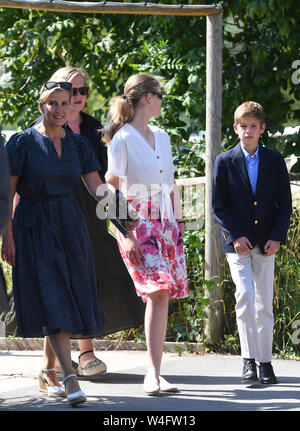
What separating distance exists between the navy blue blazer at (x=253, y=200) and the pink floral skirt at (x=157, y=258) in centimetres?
52

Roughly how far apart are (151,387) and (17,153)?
1576mm

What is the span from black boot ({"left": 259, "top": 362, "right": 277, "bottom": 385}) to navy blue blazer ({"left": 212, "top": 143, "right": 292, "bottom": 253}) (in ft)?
2.43

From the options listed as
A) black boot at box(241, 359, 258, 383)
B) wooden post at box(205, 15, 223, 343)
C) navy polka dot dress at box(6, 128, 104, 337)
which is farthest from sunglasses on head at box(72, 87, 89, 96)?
black boot at box(241, 359, 258, 383)

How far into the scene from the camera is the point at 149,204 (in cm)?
580

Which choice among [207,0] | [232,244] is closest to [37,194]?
[232,244]

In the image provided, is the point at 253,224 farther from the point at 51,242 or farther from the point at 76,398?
the point at 76,398

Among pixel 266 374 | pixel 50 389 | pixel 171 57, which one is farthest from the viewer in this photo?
pixel 171 57

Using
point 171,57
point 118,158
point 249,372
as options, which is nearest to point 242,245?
point 249,372

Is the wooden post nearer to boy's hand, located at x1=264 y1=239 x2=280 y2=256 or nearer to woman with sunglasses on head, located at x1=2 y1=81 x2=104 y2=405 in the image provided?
boy's hand, located at x1=264 y1=239 x2=280 y2=256

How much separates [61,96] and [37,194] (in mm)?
606

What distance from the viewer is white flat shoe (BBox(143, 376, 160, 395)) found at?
5.62 m

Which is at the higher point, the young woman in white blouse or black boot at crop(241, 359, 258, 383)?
the young woman in white blouse

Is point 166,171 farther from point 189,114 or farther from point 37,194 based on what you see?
point 189,114

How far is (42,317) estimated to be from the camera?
5.45 meters
